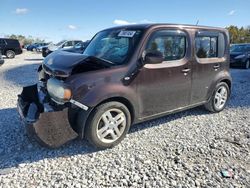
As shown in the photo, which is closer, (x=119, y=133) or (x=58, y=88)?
(x=58, y=88)

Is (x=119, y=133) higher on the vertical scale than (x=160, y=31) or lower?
lower

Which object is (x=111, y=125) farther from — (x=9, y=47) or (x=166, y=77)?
(x=9, y=47)

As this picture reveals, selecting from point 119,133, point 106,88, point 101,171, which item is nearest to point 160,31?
point 106,88

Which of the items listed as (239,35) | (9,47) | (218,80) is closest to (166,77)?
(218,80)

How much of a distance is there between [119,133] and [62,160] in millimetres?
940

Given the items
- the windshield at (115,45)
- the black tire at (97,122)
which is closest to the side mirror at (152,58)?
the windshield at (115,45)

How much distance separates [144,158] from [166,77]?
147 cm

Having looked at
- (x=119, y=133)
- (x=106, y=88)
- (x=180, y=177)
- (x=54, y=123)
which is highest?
(x=106, y=88)

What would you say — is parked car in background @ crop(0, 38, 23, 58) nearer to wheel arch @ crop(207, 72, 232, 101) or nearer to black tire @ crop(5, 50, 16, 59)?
black tire @ crop(5, 50, 16, 59)

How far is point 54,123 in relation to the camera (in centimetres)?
336

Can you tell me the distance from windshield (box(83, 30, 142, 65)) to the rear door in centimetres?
137

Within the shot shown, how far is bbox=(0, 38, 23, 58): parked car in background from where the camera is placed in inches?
856

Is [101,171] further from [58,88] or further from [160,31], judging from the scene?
[160,31]

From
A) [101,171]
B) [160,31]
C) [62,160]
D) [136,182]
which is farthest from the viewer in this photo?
[160,31]
